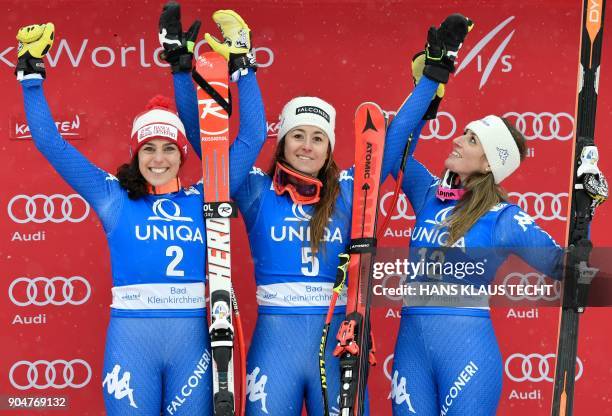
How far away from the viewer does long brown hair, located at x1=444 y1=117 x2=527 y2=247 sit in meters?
4.24

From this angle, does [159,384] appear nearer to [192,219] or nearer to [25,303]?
[192,219]

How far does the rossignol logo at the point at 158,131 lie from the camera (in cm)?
429

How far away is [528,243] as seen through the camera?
422 cm

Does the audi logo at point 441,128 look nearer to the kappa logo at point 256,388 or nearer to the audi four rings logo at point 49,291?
the kappa logo at point 256,388

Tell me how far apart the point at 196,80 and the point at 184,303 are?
107cm

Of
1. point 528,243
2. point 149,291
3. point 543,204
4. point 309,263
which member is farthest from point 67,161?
point 543,204

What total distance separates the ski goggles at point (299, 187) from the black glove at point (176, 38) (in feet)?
2.25

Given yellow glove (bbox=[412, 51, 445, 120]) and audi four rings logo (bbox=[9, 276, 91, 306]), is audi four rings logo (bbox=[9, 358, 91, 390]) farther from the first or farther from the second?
yellow glove (bbox=[412, 51, 445, 120])

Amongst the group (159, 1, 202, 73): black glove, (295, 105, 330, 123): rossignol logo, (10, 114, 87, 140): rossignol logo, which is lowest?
(10, 114, 87, 140): rossignol logo

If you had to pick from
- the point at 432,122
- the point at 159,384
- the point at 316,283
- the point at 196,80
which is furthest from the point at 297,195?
the point at 432,122

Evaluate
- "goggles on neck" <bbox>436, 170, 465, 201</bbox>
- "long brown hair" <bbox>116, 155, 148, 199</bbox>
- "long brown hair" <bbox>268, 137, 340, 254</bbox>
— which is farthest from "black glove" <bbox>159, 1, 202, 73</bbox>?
"goggles on neck" <bbox>436, 170, 465, 201</bbox>

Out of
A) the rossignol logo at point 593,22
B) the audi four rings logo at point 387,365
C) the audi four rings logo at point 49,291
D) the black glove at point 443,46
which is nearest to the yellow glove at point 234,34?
the black glove at point 443,46

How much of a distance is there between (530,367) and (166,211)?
2.51 meters

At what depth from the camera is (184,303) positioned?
4.22m
